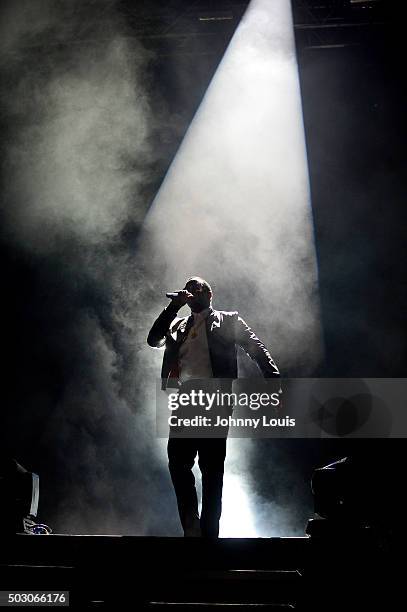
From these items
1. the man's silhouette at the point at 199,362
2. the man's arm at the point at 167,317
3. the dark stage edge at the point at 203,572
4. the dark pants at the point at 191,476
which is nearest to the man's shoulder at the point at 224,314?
the man's silhouette at the point at 199,362

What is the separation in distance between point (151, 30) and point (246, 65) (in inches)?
45.5

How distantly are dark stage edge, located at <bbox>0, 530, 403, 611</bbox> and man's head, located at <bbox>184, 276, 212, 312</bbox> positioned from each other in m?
1.43

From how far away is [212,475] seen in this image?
Answer: 120 inches

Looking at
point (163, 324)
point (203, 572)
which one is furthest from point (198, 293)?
point (203, 572)

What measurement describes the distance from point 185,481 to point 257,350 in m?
0.78

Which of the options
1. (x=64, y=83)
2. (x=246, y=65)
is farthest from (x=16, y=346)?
(x=246, y=65)

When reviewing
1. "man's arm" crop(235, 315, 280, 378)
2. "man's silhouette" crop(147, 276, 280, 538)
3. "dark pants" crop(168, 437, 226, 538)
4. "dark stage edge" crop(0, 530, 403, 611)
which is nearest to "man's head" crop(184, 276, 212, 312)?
"man's silhouette" crop(147, 276, 280, 538)

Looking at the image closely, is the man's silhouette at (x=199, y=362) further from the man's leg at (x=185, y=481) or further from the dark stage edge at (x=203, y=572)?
the dark stage edge at (x=203, y=572)

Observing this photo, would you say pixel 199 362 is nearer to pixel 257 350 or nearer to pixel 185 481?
pixel 257 350

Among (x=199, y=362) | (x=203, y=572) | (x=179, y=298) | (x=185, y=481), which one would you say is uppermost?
(x=179, y=298)

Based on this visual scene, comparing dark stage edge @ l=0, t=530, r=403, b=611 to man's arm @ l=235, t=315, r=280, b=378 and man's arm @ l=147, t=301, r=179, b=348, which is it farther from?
A: man's arm @ l=147, t=301, r=179, b=348

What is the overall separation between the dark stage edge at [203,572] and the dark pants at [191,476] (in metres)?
0.79

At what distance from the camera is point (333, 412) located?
6418mm

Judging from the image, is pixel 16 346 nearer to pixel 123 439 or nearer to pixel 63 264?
pixel 63 264
